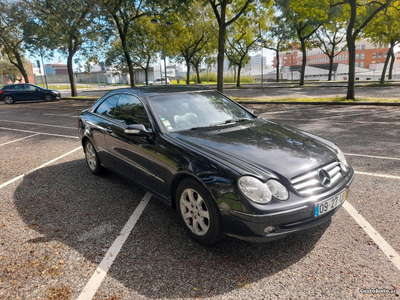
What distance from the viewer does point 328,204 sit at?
2.74m

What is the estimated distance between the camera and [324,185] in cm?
279

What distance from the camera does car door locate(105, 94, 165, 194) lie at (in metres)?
3.49

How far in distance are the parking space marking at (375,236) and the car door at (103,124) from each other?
130 inches

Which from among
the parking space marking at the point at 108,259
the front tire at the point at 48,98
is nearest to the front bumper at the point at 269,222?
the parking space marking at the point at 108,259

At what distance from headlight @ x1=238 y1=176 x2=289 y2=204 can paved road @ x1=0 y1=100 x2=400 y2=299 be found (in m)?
0.65

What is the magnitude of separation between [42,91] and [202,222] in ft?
80.6

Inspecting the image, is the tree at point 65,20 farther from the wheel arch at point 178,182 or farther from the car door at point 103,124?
the wheel arch at point 178,182

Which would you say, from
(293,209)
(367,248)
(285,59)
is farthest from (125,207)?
(285,59)

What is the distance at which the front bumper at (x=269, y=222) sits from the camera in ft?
8.23

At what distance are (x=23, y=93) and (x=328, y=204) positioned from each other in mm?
25764

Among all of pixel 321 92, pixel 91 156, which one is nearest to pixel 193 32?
pixel 321 92

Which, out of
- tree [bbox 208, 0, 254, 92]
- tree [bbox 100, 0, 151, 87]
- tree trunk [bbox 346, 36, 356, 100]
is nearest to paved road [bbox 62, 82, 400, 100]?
tree trunk [bbox 346, 36, 356, 100]

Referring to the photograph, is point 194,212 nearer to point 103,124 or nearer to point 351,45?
point 103,124

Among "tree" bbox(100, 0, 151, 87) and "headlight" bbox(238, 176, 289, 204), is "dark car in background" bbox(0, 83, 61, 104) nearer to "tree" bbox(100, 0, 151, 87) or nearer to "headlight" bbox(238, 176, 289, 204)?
"tree" bbox(100, 0, 151, 87)
